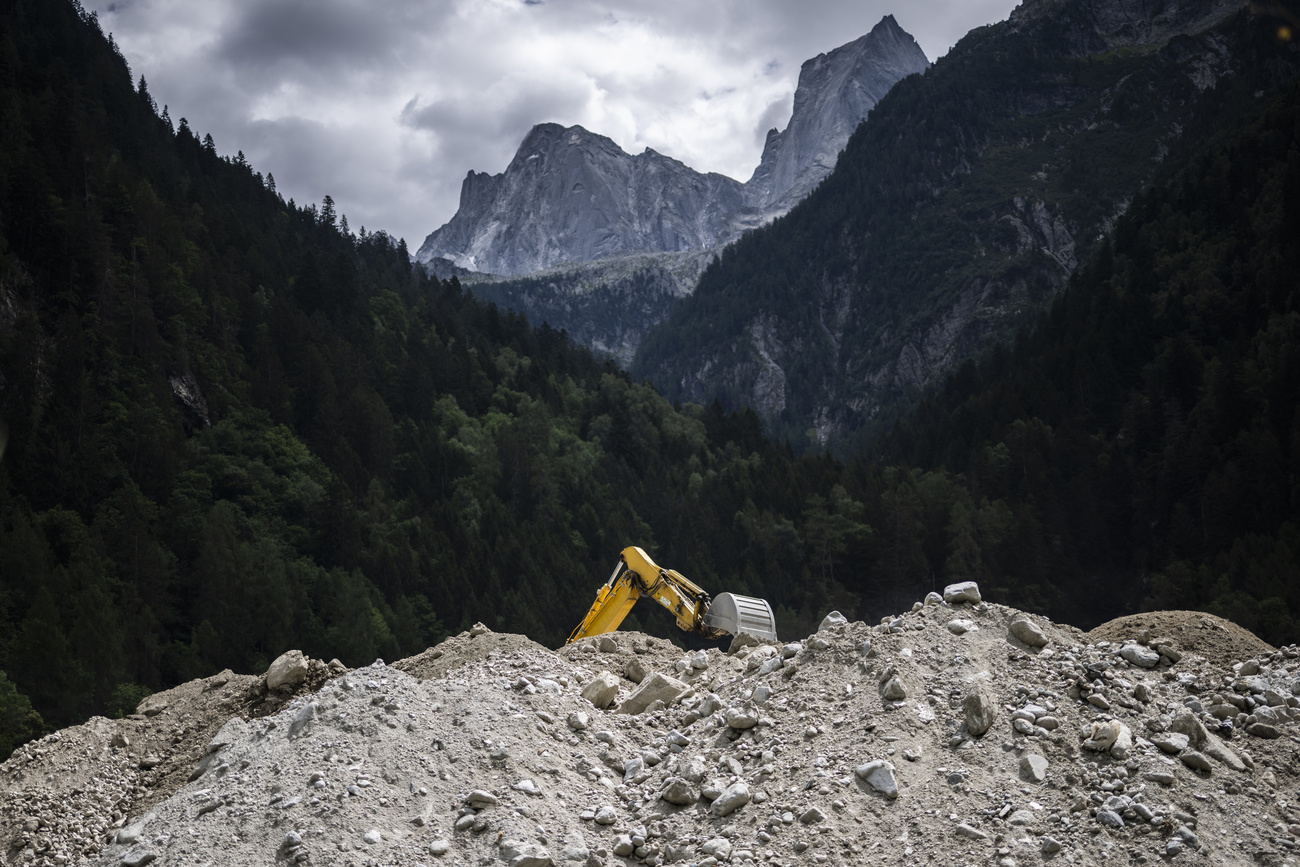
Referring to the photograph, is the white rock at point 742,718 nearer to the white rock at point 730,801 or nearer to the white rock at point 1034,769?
the white rock at point 730,801

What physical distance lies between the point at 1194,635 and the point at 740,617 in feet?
29.6

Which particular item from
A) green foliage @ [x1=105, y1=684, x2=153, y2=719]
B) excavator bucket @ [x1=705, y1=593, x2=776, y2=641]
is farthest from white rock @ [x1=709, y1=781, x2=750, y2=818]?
green foliage @ [x1=105, y1=684, x2=153, y2=719]

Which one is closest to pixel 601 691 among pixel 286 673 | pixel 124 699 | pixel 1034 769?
pixel 286 673

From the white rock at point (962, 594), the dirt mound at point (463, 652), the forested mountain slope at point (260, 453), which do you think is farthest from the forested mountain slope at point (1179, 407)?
the dirt mound at point (463, 652)

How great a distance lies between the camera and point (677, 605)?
2120 centimetres

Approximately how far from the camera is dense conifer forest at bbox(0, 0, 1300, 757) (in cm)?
5797

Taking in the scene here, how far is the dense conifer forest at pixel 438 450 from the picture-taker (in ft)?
190

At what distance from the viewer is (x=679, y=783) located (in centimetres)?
1090

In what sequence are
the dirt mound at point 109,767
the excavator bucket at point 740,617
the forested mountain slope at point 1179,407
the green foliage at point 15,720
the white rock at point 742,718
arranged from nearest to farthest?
the white rock at point 742,718, the dirt mound at point 109,767, the excavator bucket at point 740,617, the green foliage at point 15,720, the forested mountain slope at point 1179,407

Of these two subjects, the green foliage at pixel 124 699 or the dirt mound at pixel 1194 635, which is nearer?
the dirt mound at pixel 1194 635

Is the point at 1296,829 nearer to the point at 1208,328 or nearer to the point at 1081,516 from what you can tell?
the point at 1081,516

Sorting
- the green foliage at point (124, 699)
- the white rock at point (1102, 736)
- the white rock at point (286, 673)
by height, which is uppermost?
the white rock at point (286, 673)

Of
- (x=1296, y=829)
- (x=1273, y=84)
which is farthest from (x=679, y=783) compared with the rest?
(x=1273, y=84)

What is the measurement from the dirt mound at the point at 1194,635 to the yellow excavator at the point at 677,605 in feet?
24.2
